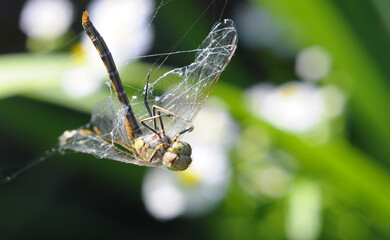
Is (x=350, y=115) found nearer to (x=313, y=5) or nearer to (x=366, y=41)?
(x=366, y=41)

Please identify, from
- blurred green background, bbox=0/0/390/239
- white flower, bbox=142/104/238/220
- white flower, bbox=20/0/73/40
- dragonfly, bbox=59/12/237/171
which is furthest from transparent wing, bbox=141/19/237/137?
white flower, bbox=20/0/73/40

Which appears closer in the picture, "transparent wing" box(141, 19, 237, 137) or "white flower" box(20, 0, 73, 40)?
"transparent wing" box(141, 19, 237, 137)

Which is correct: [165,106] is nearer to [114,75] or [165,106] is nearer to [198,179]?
[114,75]

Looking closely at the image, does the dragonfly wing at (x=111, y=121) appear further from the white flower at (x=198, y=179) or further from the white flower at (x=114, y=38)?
the white flower at (x=198, y=179)

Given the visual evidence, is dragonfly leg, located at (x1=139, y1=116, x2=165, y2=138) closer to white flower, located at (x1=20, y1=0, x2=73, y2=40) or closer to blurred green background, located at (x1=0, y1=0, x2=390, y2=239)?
blurred green background, located at (x1=0, y1=0, x2=390, y2=239)

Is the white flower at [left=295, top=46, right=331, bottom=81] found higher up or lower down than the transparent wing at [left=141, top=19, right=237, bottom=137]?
lower down

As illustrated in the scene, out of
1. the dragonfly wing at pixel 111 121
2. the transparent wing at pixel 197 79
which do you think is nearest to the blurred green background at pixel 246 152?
the dragonfly wing at pixel 111 121

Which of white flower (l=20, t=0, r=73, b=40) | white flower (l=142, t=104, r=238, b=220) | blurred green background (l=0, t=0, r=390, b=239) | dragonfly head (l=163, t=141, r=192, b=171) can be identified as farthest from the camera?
white flower (l=20, t=0, r=73, b=40)
